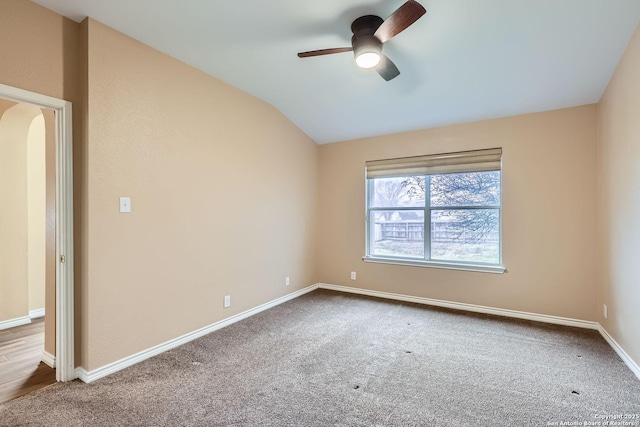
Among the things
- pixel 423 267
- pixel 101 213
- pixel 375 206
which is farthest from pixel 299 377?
pixel 375 206

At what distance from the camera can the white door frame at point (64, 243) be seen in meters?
2.17

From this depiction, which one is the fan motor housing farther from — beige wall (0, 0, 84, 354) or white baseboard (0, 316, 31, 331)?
white baseboard (0, 316, 31, 331)

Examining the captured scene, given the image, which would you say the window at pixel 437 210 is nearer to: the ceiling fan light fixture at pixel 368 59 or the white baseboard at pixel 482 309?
the white baseboard at pixel 482 309

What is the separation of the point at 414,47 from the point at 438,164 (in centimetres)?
169

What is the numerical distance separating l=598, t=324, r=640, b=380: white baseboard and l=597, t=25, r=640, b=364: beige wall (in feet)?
0.15

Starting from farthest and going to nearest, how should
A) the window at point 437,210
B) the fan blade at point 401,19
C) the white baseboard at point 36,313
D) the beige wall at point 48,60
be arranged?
the window at point 437,210 → the white baseboard at point 36,313 → the beige wall at point 48,60 → the fan blade at point 401,19

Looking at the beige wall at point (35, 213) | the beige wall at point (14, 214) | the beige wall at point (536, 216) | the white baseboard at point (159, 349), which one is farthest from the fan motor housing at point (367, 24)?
the beige wall at point (35, 213)

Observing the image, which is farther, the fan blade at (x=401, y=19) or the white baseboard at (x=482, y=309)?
the white baseboard at (x=482, y=309)

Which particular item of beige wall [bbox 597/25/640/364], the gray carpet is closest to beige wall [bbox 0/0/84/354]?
the gray carpet

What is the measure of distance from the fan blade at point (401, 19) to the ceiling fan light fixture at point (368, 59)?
0.37ft

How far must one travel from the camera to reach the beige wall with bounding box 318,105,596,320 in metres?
3.17

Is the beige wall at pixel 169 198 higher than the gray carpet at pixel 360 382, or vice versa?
the beige wall at pixel 169 198

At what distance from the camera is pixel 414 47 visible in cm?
255

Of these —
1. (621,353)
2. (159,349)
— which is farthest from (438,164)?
(159,349)
